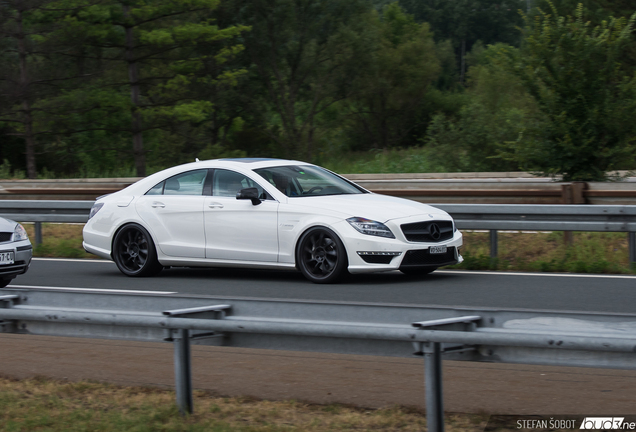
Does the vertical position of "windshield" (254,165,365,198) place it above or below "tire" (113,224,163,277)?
above

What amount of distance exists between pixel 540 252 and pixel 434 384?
923 cm

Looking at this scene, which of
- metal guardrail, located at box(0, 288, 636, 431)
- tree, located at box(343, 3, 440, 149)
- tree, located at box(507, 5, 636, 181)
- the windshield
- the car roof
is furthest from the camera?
tree, located at box(343, 3, 440, 149)

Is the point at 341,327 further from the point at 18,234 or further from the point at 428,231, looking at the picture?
the point at 18,234

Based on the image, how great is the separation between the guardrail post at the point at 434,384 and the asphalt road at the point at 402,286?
424 cm

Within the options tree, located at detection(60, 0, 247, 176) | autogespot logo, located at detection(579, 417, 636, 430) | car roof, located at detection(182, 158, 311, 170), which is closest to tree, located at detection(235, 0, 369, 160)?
tree, located at detection(60, 0, 247, 176)

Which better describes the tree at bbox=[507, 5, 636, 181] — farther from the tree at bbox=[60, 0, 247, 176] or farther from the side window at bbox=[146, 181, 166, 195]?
the tree at bbox=[60, 0, 247, 176]

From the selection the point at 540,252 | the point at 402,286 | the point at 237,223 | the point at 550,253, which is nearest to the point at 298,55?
the point at 540,252

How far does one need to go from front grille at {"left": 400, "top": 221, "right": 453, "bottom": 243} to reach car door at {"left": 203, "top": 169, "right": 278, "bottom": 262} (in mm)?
1569

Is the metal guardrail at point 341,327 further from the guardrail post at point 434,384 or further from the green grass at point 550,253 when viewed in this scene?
the green grass at point 550,253

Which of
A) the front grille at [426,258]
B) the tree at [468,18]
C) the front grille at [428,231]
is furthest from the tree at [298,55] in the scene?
the tree at [468,18]

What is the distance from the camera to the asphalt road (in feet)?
27.9

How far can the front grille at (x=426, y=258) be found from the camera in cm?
941

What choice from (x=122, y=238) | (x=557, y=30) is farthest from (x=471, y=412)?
(x=557, y=30)

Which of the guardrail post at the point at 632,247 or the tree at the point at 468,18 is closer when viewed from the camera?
the guardrail post at the point at 632,247
